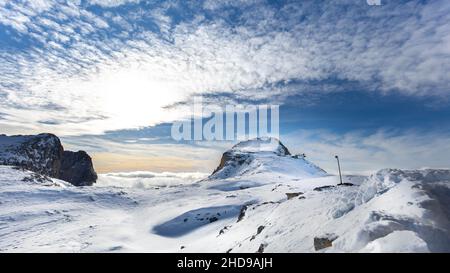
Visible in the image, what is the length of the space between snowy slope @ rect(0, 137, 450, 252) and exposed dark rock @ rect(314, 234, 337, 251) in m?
0.03

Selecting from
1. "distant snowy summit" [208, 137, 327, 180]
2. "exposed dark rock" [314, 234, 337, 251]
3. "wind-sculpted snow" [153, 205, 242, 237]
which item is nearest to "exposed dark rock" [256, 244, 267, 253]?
"exposed dark rock" [314, 234, 337, 251]

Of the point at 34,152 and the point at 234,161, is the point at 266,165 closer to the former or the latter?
the point at 234,161

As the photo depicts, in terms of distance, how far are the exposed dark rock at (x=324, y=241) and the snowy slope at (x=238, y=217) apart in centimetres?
3

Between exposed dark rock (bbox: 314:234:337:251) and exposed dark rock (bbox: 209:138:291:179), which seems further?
exposed dark rock (bbox: 209:138:291:179)

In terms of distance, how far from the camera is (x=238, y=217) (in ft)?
120

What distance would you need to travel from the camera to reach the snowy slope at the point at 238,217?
930cm

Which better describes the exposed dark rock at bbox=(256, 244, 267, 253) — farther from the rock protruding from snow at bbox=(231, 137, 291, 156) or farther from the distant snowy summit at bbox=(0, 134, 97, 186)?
the distant snowy summit at bbox=(0, 134, 97, 186)

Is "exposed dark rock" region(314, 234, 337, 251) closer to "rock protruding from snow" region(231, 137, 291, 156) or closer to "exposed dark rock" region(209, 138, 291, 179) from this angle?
"exposed dark rock" region(209, 138, 291, 179)

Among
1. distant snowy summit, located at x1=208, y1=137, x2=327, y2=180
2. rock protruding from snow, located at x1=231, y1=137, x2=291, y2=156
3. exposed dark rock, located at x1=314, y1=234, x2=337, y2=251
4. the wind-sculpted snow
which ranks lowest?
the wind-sculpted snow

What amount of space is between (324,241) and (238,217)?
26.1m

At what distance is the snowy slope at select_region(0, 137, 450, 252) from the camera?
9305 millimetres

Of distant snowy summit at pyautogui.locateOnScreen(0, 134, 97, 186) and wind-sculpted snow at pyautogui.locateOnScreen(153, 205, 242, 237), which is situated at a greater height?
distant snowy summit at pyautogui.locateOnScreen(0, 134, 97, 186)

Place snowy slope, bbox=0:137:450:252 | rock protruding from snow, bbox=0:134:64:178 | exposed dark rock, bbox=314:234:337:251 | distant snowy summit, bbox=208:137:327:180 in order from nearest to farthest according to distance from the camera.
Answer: snowy slope, bbox=0:137:450:252
exposed dark rock, bbox=314:234:337:251
distant snowy summit, bbox=208:137:327:180
rock protruding from snow, bbox=0:134:64:178

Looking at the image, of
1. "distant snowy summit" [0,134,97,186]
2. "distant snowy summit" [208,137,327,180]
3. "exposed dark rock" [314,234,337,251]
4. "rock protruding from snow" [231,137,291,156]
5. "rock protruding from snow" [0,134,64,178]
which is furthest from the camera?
"distant snowy summit" [0,134,97,186]
